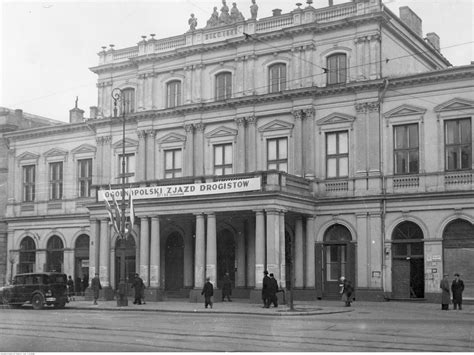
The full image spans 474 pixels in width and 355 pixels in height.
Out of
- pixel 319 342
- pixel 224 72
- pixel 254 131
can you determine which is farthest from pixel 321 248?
pixel 319 342

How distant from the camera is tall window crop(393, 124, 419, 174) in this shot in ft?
115

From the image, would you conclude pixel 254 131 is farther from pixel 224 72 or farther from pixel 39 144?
pixel 39 144

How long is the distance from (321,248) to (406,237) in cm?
432

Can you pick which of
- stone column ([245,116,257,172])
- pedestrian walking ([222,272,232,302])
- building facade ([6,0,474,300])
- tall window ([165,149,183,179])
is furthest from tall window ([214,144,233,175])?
pedestrian walking ([222,272,232,302])

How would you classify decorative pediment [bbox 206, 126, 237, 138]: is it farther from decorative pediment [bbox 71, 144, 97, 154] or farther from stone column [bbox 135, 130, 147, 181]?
decorative pediment [bbox 71, 144, 97, 154]

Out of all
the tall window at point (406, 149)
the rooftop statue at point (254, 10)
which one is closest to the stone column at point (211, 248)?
the tall window at point (406, 149)

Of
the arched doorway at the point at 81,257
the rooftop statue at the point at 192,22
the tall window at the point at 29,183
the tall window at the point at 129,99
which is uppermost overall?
the rooftop statue at the point at 192,22

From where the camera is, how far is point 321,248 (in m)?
37.1

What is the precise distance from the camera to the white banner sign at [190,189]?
34219 millimetres

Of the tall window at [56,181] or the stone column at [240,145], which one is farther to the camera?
the tall window at [56,181]

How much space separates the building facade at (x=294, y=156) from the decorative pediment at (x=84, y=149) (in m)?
1.32

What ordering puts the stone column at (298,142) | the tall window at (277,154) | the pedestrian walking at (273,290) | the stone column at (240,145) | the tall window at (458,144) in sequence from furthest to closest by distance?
the stone column at (240,145) < the tall window at (277,154) < the stone column at (298,142) < the tall window at (458,144) < the pedestrian walking at (273,290)

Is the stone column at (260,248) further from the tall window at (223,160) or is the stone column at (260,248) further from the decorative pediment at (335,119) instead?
the tall window at (223,160)

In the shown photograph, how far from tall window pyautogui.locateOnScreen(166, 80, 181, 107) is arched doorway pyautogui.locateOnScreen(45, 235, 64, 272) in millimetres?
12180
